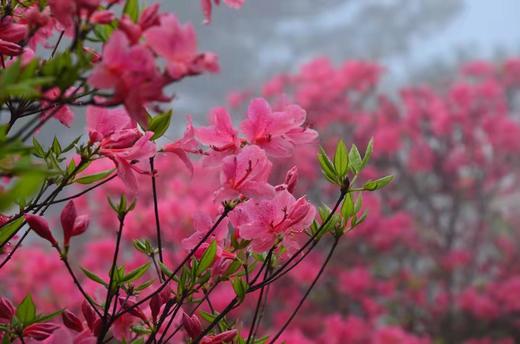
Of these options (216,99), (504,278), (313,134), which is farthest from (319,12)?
(313,134)

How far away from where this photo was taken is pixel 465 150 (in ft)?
14.0

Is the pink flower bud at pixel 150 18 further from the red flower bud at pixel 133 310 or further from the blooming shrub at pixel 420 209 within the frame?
the blooming shrub at pixel 420 209

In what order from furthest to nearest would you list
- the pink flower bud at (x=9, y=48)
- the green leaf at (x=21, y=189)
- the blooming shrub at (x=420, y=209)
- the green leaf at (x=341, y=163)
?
the blooming shrub at (x=420, y=209) < the green leaf at (x=341, y=163) < the pink flower bud at (x=9, y=48) < the green leaf at (x=21, y=189)

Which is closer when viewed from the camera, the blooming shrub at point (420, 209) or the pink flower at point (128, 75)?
the pink flower at point (128, 75)

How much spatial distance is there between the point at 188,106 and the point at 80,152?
11.3 metres

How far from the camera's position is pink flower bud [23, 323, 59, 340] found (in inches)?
23.6

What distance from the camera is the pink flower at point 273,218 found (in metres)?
0.62

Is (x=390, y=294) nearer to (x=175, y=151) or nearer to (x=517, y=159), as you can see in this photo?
(x=517, y=159)

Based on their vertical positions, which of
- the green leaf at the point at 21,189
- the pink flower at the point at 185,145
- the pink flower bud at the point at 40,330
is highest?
the pink flower at the point at 185,145

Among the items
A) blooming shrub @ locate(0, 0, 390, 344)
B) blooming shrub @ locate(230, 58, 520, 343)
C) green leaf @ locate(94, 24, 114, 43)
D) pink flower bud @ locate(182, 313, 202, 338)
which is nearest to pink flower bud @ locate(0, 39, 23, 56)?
blooming shrub @ locate(0, 0, 390, 344)

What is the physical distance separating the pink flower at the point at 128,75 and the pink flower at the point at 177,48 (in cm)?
1

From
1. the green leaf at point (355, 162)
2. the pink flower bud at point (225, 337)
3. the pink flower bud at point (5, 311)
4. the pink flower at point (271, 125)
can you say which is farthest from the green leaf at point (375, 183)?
the pink flower bud at point (5, 311)

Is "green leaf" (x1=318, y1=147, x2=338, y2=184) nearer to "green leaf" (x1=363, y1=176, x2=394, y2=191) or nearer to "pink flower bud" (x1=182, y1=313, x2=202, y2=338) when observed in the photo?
"green leaf" (x1=363, y1=176, x2=394, y2=191)

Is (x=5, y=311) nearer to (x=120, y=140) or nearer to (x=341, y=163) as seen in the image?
(x=120, y=140)
